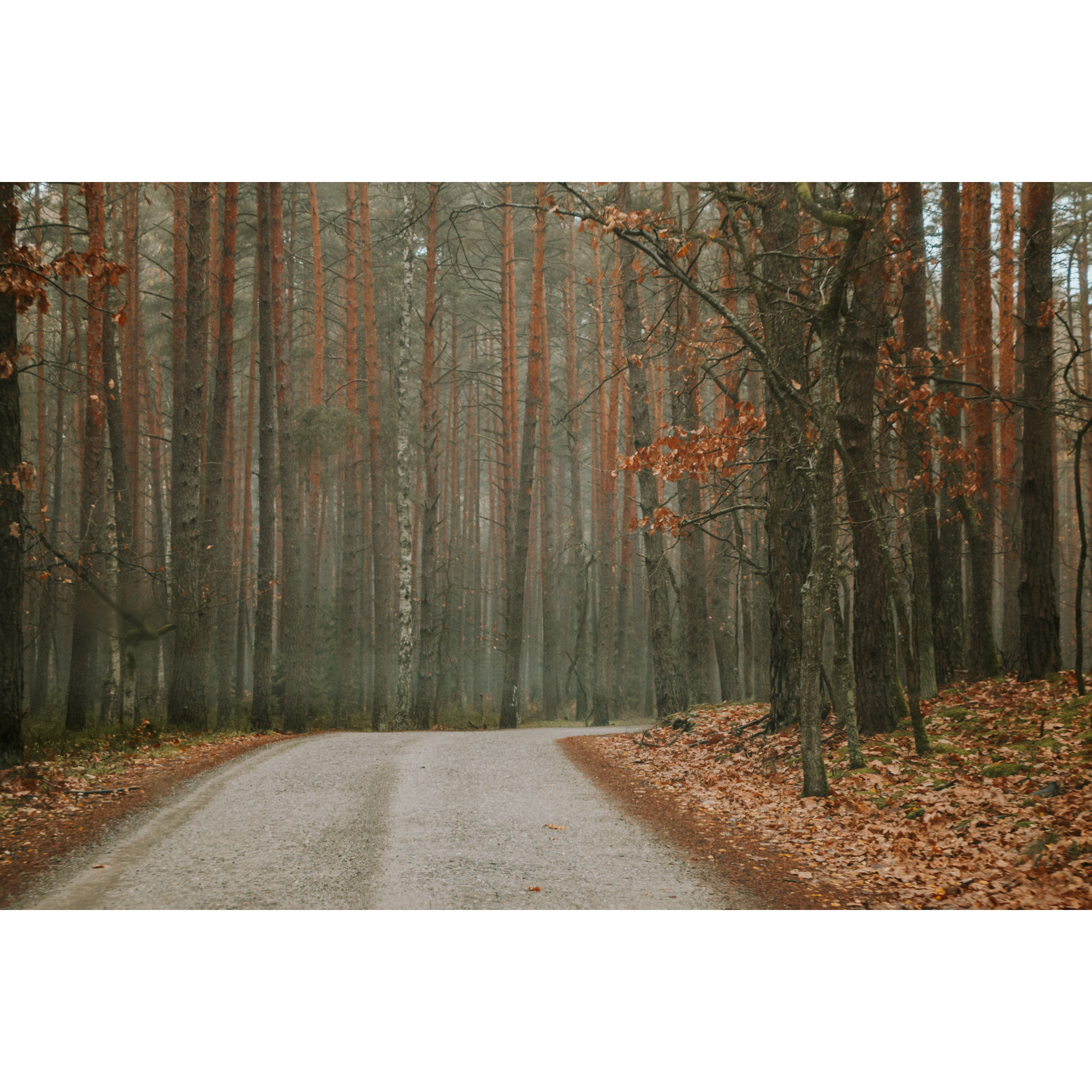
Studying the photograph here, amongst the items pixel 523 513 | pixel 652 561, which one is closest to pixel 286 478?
pixel 523 513

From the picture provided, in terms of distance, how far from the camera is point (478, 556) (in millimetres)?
22875

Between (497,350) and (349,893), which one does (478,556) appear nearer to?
(497,350)

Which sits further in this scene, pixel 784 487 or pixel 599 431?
pixel 599 431

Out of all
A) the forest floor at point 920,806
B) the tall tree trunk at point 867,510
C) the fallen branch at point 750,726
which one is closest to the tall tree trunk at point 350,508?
the forest floor at point 920,806

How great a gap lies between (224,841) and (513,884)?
155 cm

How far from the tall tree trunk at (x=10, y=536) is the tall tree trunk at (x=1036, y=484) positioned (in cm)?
772

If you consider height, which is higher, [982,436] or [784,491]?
[982,436]

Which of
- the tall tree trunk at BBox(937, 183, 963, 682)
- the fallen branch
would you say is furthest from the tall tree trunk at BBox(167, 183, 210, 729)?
the tall tree trunk at BBox(937, 183, 963, 682)

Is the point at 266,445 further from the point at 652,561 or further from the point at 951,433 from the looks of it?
the point at 951,433

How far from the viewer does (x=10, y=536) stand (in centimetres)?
491

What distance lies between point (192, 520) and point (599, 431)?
11737 mm

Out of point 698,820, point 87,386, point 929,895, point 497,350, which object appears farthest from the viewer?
point 497,350

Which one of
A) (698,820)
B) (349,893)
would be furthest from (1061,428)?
(349,893)

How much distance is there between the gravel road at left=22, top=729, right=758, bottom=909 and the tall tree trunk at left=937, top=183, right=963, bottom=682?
17.2 feet
